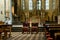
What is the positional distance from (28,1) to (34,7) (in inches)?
58.4

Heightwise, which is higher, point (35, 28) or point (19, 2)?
point (19, 2)

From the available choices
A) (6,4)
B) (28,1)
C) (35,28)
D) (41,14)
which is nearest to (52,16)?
(41,14)

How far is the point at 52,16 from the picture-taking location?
28328 millimetres

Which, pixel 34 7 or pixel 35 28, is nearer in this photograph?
pixel 35 28

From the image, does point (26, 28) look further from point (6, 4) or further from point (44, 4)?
point (44, 4)

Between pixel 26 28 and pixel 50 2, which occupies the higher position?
pixel 50 2

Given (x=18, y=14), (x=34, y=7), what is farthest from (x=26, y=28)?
(x=34, y=7)

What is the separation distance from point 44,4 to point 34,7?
157cm

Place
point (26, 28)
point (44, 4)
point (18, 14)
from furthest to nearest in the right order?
1. point (44, 4)
2. point (18, 14)
3. point (26, 28)

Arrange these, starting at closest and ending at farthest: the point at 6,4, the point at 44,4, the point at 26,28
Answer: the point at 26,28, the point at 6,4, the point at 44,4

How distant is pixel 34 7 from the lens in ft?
97.2

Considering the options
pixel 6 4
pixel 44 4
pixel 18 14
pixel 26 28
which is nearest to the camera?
pixel 26 28

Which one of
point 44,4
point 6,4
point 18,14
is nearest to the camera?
point 6,4

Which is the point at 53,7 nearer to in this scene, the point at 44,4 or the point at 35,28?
the point at 44,4
